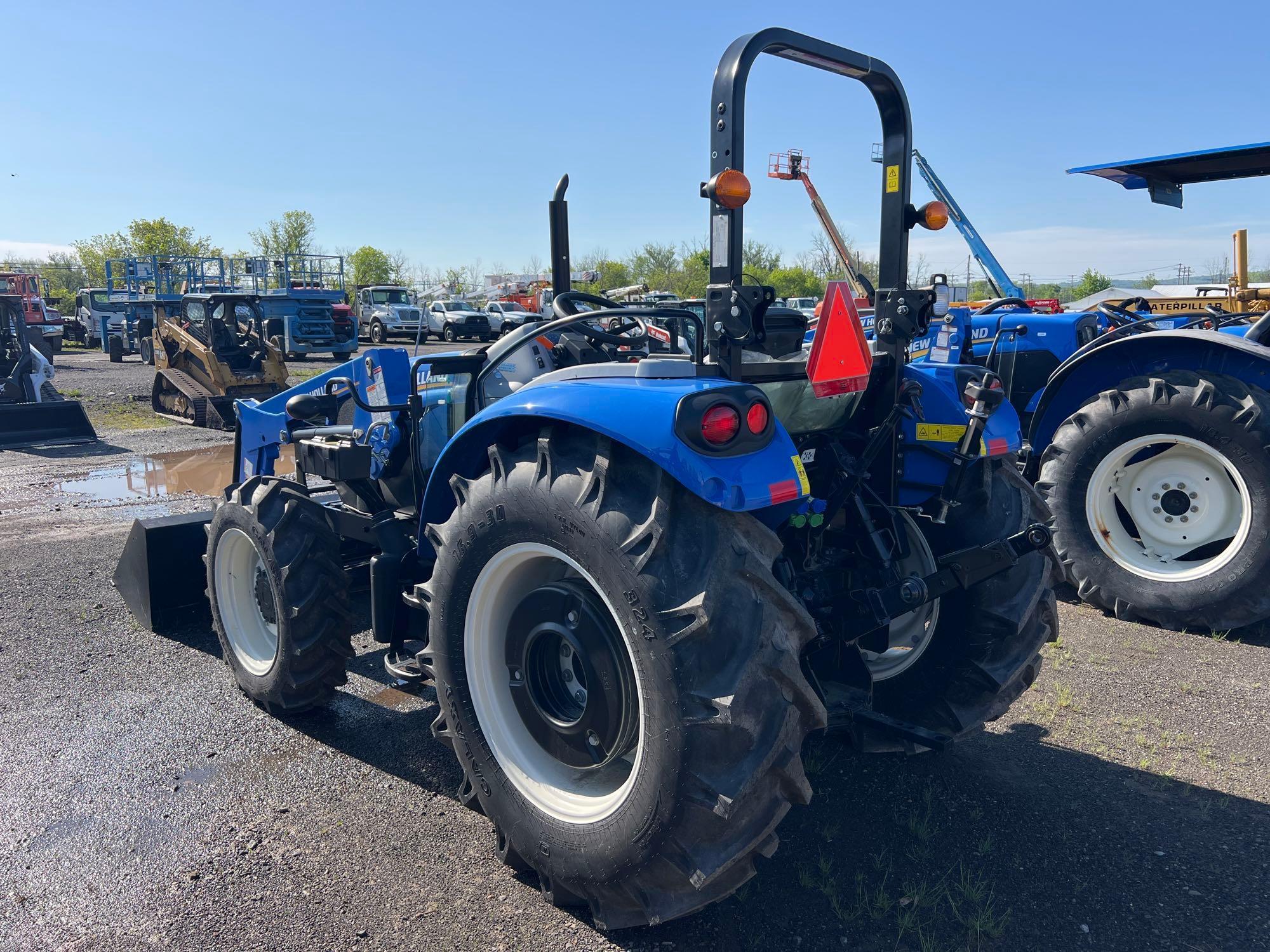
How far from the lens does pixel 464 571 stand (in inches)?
109

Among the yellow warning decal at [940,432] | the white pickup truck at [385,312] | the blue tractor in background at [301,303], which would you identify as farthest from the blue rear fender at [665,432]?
the white pickup truck at [385,312]

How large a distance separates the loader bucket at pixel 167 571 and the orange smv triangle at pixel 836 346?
3731 millimetres

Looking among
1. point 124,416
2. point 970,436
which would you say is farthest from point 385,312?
point 970,436

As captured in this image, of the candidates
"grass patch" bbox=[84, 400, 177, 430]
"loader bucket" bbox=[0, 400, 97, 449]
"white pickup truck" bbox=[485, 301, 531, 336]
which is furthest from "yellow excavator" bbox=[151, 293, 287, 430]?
"white pickup truck" bbox=[485, 301, 531, 336]

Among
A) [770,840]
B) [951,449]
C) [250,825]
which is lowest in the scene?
[250,825]

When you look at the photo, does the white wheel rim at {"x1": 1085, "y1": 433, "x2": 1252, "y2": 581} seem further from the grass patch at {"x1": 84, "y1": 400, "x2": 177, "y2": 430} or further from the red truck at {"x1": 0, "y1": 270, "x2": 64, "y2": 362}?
the red truck at {"x1": 0, "y1": 270, "x2": 64, "y2": 362}

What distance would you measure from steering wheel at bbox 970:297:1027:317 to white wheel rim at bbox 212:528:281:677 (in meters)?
6.41

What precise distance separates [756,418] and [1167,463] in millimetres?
4079

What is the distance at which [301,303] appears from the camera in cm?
2484

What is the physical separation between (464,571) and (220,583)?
2.08 meters

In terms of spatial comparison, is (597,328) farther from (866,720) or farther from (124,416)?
(124,416)

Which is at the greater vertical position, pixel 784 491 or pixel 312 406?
pixel 312 406

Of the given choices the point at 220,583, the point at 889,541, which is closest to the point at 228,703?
the point at 220,583

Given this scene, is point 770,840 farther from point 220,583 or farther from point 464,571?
point 220,583
